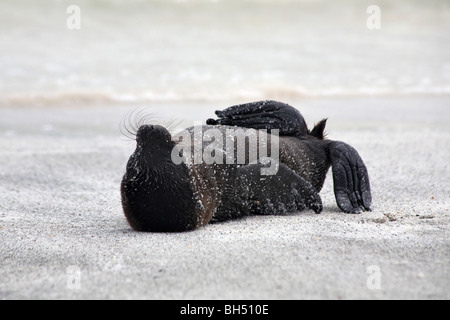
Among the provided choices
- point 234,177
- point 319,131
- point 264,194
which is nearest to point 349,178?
point 319,131

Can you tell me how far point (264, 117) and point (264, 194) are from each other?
0.78 m

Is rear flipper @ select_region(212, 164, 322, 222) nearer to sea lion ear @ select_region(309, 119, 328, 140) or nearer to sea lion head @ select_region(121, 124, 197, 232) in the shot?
sea lion head @ select_region(121, 124, 197, 232)

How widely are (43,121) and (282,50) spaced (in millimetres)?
10386

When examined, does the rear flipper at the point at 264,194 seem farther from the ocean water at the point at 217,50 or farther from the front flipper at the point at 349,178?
the ocean water at the point at 217,50

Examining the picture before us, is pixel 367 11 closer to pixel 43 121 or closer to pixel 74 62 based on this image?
pixel 74 62

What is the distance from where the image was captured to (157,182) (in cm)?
371

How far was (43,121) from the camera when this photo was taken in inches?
424

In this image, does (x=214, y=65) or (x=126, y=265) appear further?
(x=214, y=65)

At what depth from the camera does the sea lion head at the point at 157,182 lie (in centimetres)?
371

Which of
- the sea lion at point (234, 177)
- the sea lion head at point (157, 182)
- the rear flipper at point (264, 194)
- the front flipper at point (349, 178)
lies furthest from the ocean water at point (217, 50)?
the sea lion head at point (157, 182)

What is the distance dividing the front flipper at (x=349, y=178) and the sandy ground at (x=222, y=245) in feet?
0.51

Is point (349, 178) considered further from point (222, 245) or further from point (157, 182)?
point (157, 182)

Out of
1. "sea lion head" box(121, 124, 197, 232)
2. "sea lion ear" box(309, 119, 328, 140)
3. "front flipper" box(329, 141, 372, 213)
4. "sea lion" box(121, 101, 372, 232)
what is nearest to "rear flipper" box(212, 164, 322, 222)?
"sea lion" box(121, 101, 372, 232)
